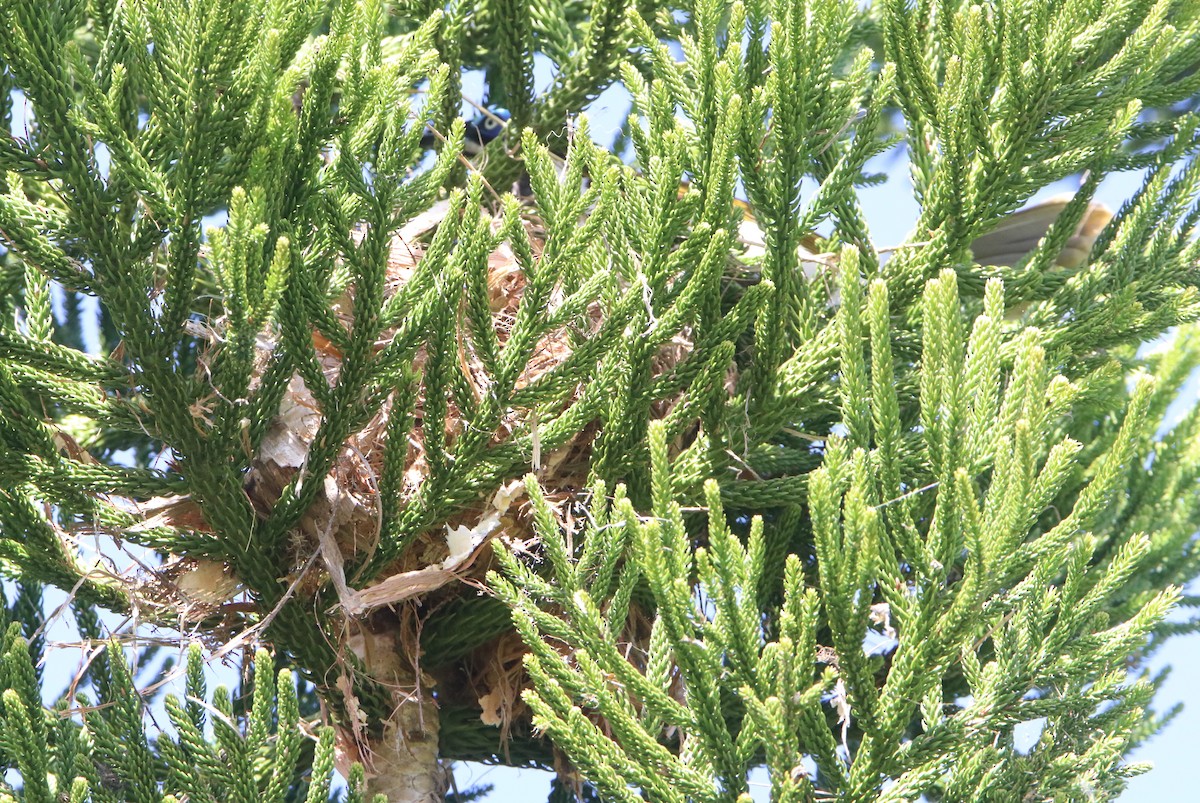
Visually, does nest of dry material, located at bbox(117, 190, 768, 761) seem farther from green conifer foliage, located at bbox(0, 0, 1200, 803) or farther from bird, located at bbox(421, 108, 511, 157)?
bird, located at bbox(421, 108, 511, 157)

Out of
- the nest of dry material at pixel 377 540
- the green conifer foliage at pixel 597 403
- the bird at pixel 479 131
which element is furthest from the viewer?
the bird at pixel 479 131

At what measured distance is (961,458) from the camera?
2.19 metres

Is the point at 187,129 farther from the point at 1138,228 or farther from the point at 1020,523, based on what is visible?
the point at 1138,228

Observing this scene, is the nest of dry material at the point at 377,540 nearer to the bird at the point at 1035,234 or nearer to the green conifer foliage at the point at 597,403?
the green conifer foliage at the point at 597,403

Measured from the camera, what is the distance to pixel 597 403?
2676 mm

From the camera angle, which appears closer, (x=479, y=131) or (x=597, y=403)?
(x=597, y=403)

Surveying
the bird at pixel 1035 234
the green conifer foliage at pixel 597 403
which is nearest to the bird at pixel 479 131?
the green conifer foliage at pixel 597 403

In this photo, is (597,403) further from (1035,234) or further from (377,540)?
(1035,234)

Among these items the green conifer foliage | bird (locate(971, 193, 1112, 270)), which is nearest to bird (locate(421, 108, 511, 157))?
the green conifer foliage

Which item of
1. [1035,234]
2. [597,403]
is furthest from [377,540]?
[1035,234]

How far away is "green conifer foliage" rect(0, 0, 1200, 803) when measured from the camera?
87.0 inches

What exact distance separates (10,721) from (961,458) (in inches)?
66.3

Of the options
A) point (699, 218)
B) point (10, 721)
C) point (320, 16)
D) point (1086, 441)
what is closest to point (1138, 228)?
point (699, 218)

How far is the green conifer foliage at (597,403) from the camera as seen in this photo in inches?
87.0
